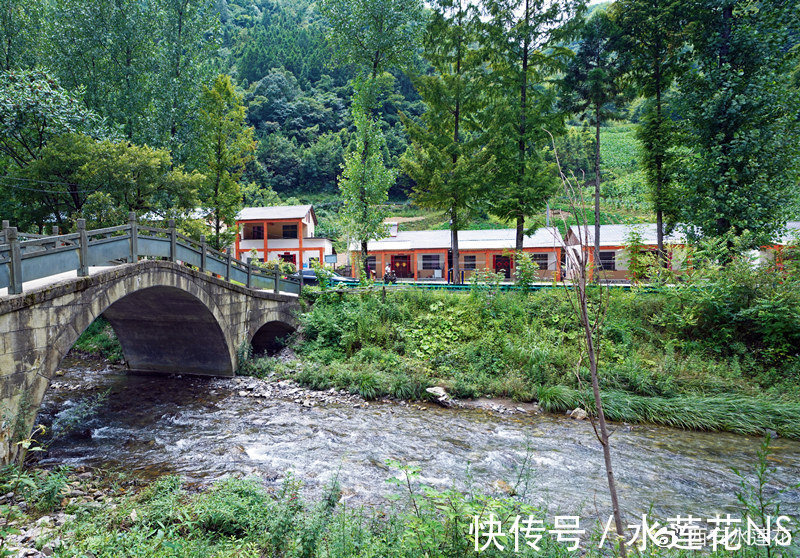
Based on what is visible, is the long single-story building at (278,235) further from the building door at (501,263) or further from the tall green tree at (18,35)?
the tall green tree at (18,35)

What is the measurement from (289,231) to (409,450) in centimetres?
2881

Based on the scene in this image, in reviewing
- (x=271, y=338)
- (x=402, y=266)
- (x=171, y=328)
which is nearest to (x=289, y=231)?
(x=402, y=266)

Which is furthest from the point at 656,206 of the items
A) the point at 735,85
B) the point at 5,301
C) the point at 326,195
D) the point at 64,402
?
the point at 326,195

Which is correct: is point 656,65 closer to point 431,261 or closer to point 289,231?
point 431,261

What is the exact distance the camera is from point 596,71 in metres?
19.0

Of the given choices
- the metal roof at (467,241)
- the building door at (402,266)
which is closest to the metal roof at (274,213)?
the metal roof at (467,241)

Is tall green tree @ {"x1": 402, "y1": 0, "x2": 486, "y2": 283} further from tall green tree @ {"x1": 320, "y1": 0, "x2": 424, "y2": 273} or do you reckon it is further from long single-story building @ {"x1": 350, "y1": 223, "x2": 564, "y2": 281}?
long single-story building @ {"x1": 350, "y1": 223, "x2": 564, "y2": 281}

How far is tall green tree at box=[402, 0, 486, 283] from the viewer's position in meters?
18.3

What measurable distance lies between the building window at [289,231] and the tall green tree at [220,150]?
14625mm

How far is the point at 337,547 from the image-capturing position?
428 centimetres

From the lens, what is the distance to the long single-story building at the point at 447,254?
29.7 meters

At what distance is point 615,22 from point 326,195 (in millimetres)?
52100

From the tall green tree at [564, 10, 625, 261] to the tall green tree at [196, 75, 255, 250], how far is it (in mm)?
16380

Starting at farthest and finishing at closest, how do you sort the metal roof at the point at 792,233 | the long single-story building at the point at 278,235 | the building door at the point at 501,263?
the long single-story building at the point at 278,235, the building door at the point at 501,263, the metal roof at the point at 792,233
